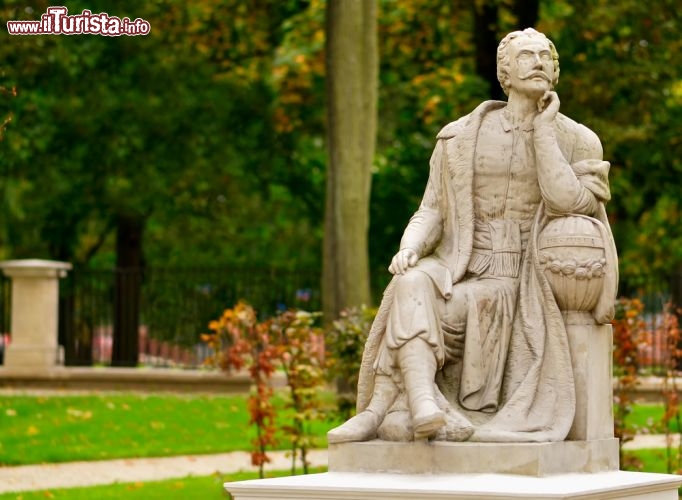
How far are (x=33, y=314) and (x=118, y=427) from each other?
5706 mm

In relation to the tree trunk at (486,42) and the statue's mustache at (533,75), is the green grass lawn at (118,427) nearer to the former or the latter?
the statue's mustache at (533,75)

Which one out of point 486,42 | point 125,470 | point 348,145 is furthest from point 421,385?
point 486,42

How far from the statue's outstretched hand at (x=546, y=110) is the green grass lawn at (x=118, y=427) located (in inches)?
289

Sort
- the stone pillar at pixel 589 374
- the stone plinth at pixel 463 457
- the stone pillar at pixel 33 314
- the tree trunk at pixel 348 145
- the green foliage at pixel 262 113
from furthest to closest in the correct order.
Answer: the green foliage at pixel 262 113, the stone pillar at pixel 33 314, the tree trunk at pixel 348 145, the stone pillar at pixel 589 374, the stone plinth at pixel 463 457

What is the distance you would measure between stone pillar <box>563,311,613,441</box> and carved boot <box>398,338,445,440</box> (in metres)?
0.81

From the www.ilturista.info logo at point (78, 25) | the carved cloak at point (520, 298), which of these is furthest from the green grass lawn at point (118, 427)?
the carved cloak at point (520, 298)

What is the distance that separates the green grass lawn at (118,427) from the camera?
1717cm

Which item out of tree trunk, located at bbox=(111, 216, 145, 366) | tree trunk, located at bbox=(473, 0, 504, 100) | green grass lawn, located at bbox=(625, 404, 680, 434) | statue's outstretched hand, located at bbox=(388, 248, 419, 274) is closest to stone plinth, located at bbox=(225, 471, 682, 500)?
statue's outstretched hand, located at bbox=(388, 248, 419, 274)

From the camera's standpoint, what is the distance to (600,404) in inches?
397

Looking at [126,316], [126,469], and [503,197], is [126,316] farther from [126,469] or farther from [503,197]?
[503,197]

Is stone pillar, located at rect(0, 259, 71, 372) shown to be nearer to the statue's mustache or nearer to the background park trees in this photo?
the background park trees

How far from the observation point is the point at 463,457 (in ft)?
31.2

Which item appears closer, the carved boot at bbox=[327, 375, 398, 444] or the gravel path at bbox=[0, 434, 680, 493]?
the carved boot at bbox=[327, 375, 398, 444]

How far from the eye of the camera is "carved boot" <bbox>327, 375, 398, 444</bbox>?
385 inches
